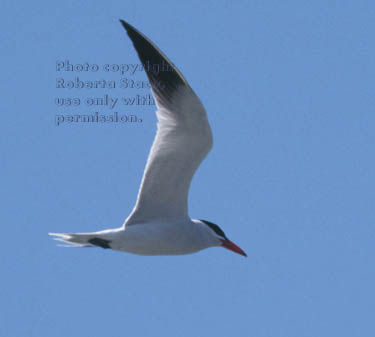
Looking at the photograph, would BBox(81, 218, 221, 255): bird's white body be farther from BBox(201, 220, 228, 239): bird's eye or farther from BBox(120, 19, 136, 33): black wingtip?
BBox(120, 19, 136, 33): black wingtip

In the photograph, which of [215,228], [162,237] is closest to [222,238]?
[215,228]

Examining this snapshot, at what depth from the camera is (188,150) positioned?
39.2 ft

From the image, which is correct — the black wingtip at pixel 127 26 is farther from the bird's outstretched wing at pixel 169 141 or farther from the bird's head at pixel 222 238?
the bird's head at pixel 222 238

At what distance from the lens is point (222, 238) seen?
1283 centimetres

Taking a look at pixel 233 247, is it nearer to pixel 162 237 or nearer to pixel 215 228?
pixel 215 228

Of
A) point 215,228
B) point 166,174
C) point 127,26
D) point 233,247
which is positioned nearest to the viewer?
point 127,26

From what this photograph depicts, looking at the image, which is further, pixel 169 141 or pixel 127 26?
pixel 169 141

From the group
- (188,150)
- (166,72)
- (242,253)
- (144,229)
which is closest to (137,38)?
(166,72)

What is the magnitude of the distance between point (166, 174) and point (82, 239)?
4.03 feet

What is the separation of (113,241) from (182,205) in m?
1.03

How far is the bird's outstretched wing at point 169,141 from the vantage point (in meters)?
11.6

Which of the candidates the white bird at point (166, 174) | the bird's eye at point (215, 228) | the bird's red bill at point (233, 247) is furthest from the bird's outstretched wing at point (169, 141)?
the bird's red bill at point (233, 247)

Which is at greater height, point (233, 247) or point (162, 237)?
point (162, 237)

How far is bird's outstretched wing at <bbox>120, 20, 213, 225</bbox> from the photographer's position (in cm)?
1162
